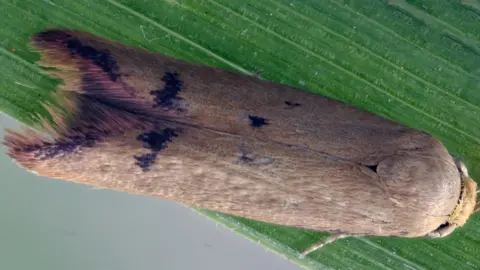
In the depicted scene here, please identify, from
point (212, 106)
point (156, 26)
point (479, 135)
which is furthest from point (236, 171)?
point (479, 135)

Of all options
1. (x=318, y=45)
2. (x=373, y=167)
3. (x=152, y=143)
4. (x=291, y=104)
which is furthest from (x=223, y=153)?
(x=318, y=45)

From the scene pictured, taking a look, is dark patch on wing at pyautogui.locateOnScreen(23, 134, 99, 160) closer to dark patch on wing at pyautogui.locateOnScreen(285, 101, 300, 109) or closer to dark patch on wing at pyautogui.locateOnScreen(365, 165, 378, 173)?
dark patch on wing at pyautogui.locateOnScreen(285, 101, 300, 109)

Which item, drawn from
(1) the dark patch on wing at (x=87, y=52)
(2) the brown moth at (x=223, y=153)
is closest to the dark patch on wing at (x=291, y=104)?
(2) the brown moth at (x=223, y=153)

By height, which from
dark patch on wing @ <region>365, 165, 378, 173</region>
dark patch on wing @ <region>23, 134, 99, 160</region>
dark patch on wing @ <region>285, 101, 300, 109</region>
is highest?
dark patch on wing @ <region>285, 101, 300, 109</region>

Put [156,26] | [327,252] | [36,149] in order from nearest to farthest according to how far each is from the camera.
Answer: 1. [36,149]
2. [156,26]
3. [327,252]

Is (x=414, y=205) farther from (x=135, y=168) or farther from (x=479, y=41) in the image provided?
(x=479, y=41)

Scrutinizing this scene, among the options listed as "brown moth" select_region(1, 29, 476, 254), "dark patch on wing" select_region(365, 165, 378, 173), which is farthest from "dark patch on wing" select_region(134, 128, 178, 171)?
"dark patch on wing" select_region(365, 165, 378, 173)

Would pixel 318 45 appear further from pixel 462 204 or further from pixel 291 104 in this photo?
pixel 462 204

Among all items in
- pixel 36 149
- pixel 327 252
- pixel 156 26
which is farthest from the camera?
pixel 327 252
